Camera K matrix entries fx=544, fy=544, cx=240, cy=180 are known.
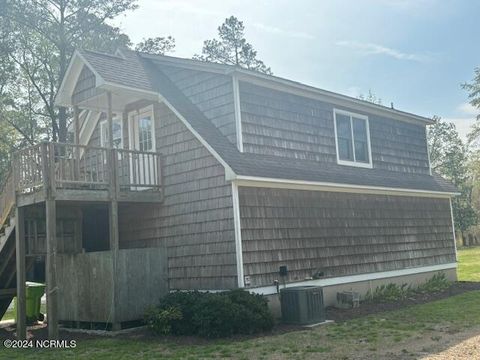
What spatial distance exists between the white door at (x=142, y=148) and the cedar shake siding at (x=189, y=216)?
29cm

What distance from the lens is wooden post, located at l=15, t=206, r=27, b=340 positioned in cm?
1130

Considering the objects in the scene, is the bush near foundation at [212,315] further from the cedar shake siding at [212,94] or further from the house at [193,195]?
the cedar shake siding at [212,94]

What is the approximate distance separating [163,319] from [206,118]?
5.01m

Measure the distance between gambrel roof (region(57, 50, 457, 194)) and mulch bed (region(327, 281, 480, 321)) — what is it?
310cm

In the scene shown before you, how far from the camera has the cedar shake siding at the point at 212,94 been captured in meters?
12.7

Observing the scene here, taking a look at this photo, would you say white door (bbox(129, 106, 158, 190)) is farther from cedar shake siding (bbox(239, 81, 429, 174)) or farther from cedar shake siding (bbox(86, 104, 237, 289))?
cedar shake siding (bbox(239, 81, 429, 174))

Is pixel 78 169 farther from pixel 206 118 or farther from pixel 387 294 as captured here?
pixel 387 294

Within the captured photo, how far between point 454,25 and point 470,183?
145 feet

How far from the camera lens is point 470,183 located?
55.9 m

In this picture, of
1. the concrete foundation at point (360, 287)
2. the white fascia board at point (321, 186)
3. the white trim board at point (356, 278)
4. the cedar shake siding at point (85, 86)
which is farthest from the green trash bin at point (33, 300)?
the white fascia board at point (321, 186)

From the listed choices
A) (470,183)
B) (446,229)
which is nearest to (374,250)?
(446,229)

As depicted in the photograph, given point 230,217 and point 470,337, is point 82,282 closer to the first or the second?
point 230,217

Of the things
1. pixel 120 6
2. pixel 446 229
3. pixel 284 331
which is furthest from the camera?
pixel 120 6

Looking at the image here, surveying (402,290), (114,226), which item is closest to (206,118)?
(114,226)
